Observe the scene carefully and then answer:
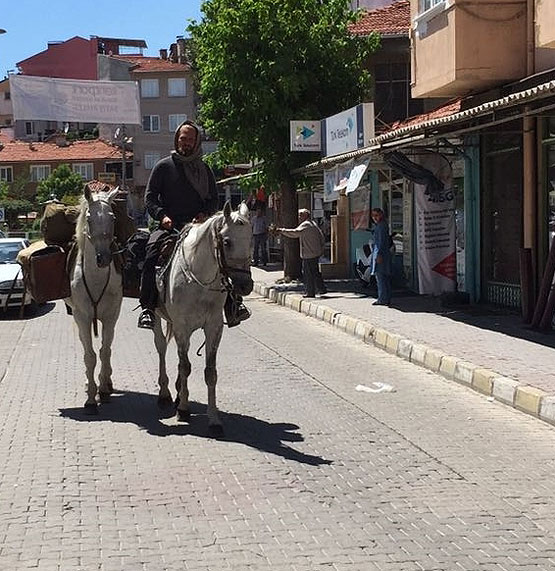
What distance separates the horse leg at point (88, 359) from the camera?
9086mm

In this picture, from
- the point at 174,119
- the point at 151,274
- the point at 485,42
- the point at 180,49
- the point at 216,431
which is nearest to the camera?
the point at 216,431

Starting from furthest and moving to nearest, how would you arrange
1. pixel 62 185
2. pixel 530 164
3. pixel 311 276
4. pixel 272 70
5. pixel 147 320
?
pixel 62 185
pixel 272 70
pixel 311 276
pixel 530 164
pixel 147 320

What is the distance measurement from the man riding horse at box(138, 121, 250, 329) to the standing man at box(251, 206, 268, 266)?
23331mm

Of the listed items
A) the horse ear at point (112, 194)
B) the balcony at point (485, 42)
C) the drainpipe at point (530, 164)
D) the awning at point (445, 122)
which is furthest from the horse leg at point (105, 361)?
the balcony at point (485, 42)

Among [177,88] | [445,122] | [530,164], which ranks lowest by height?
[530,164]

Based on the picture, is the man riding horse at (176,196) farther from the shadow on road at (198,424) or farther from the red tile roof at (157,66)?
the red tile roof at (157,66)

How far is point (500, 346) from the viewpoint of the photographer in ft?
41.9

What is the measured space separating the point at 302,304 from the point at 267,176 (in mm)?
5327

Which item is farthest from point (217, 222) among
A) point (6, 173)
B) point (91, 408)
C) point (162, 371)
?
point (6, 173)

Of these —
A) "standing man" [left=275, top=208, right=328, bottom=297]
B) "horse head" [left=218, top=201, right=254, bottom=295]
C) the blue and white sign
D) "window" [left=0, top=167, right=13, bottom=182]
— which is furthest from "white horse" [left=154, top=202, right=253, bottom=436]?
"window" [left=0, top=167, right=13, bottom=182]

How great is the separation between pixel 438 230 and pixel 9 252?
10096 millimetres

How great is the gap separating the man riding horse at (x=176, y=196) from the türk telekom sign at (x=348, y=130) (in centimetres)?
979

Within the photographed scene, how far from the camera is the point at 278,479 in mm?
6766

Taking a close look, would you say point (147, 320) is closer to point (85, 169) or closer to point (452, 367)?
point (452, 367)
